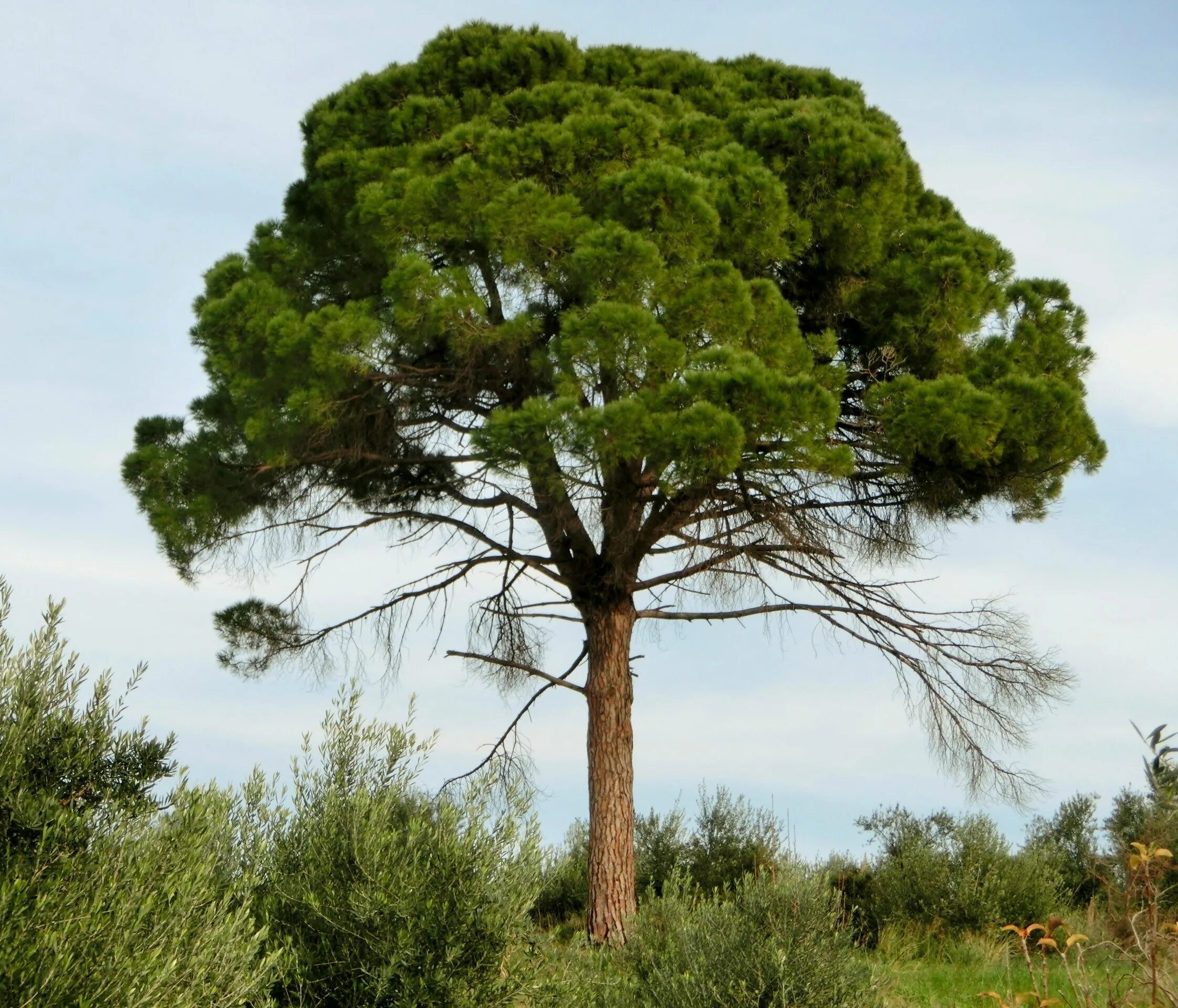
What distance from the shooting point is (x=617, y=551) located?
990 cm

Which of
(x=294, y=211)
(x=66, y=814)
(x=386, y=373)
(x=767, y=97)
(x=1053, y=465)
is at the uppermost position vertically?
(x=767, y=97)

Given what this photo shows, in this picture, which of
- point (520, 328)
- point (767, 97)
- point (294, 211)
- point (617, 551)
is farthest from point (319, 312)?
point (767, 97)

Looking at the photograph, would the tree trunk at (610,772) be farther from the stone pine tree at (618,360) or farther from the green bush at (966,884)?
the green bush at (966,884)

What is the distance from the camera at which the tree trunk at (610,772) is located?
9375 mm

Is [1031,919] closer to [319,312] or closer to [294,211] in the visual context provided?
[319,312]

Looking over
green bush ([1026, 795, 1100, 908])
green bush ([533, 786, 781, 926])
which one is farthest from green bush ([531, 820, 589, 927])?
green bush ([1026, 795, 1100, 908])

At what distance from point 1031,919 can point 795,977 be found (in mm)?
6088

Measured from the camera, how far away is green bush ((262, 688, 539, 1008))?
553 cm

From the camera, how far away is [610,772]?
9727mm

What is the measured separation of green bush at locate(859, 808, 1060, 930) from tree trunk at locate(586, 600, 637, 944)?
3.08 metres

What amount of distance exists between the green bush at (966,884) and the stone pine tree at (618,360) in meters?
1.19

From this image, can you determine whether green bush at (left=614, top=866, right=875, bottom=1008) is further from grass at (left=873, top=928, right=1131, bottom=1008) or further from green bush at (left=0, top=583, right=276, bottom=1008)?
green bush at (left=0, top=583, right=276, bottom=1008)

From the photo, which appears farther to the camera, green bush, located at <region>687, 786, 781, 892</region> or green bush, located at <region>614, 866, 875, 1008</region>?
green bush, located at <region>687, 786, 781, 892</region>

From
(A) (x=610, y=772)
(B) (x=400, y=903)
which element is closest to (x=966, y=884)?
(A) (x=610, y=772)
